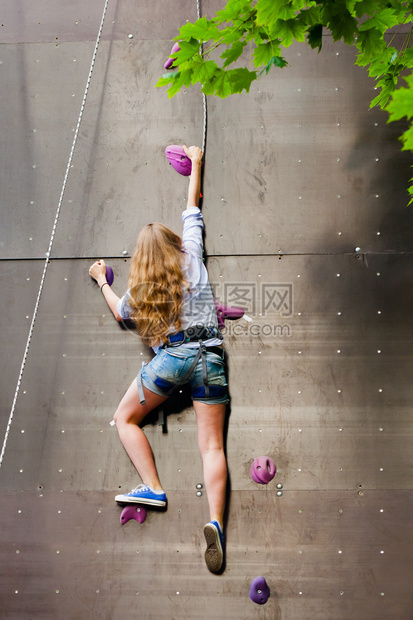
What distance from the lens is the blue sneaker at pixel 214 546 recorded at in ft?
9.46

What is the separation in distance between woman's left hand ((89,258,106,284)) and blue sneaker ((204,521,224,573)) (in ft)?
5.10

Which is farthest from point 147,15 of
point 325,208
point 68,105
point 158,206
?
point 325,208

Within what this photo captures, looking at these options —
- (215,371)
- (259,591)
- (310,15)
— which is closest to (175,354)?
(215,371)

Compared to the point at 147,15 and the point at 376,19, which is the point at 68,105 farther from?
the point at 376,19

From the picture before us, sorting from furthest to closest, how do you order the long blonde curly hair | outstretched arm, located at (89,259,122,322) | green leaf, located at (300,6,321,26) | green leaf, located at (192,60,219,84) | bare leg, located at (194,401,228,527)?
outstretched arm, located at (89,259,122,322) < bare leg, located at (194,401,228,527) < the long blonde curly hair < green leaf, located at (192,60,219,84) < green leaf, located at (300,6,321,26)

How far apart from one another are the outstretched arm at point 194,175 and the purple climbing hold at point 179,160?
0.10 ft

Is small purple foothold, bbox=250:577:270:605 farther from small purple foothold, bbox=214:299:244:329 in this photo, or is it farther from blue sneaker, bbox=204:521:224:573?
small purple foothold, bbox=214:299:244:329

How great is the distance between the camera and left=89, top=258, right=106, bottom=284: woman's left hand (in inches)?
129

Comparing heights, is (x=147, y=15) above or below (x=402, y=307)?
above

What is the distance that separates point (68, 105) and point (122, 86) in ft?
1.23

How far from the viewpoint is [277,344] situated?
10.6 ft

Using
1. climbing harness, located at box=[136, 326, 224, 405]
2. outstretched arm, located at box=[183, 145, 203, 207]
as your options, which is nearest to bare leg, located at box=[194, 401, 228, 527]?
climbing harness, located at box=[136, 326, 224, 405]

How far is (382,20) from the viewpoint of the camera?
2.35 metres

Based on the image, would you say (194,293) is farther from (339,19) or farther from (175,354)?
(339,19)
